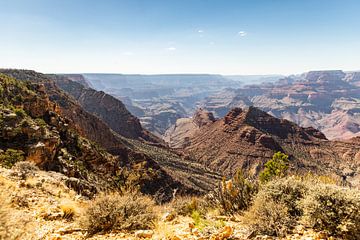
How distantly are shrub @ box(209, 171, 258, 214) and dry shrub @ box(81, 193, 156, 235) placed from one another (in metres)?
2.93

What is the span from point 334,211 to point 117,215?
18.6 feet

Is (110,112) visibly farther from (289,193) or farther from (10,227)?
(10,227)

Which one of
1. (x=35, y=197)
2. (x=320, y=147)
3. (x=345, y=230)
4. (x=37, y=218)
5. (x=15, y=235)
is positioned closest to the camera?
(x=15, y=235)

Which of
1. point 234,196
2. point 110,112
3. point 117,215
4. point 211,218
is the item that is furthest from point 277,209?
point 110,112

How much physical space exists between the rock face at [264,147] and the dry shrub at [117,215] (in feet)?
268

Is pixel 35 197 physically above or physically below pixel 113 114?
above

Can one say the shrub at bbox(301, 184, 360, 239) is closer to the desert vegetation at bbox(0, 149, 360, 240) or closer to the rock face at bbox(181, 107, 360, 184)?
the desert vegetation at bbox(0, 149, 360, 240)

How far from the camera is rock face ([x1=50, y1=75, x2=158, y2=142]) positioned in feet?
457

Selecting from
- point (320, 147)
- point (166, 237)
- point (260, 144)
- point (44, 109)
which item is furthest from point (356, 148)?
point (166, 237)

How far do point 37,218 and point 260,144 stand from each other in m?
104

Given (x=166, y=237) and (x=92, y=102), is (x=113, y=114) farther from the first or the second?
(x=166, y=237)

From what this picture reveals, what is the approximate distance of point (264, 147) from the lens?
103312 mm

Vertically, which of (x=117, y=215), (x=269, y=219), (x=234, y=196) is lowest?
(x=234, y=196)

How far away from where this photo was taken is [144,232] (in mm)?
6461
